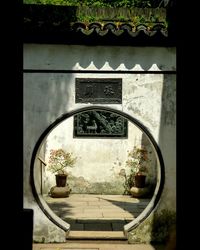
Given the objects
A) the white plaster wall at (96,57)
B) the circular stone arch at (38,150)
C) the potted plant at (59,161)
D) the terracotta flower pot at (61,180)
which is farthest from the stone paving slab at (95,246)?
the potted plant at (59,161)

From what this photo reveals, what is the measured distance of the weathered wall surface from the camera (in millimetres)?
6508

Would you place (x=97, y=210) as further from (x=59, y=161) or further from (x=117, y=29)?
(x=117, y=29)

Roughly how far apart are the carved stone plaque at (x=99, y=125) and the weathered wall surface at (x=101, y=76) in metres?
5.23

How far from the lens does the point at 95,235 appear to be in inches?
274

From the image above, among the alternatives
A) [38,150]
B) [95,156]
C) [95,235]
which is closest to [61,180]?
[95,156]

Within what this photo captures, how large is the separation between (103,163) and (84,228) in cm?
430

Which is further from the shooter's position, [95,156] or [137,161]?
[95,156]

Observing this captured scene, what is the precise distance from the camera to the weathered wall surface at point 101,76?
6.51 m

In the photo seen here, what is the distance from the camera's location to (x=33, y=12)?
27.1 feet

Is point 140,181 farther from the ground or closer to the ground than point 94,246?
farther from the ground

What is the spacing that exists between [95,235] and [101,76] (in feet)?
→ 8.44

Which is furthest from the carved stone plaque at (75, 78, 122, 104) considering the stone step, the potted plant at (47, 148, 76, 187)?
the potted plant at (47, 148, 76, 187)
